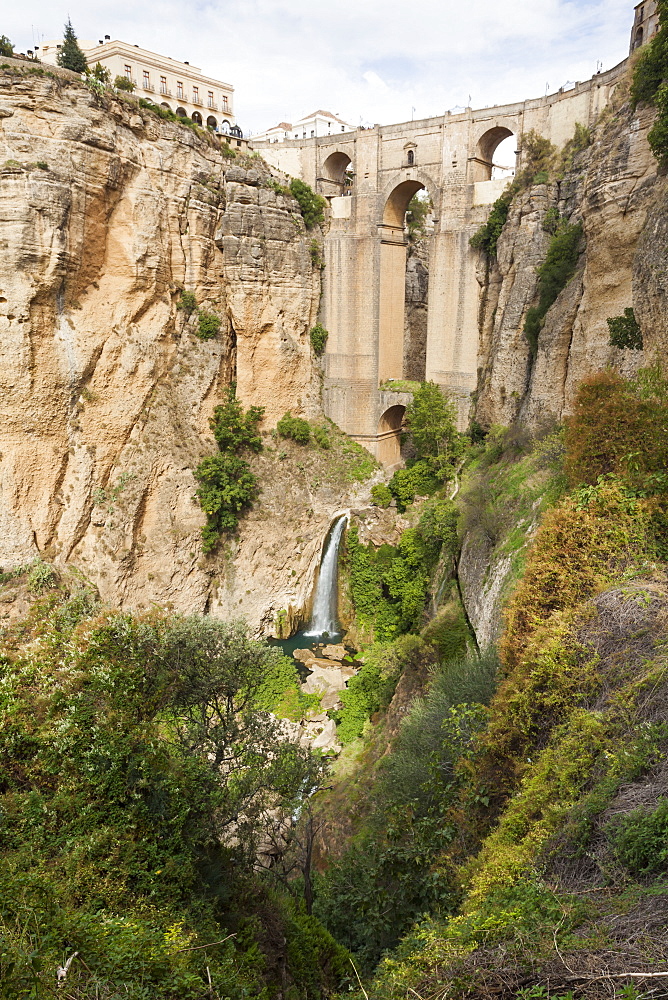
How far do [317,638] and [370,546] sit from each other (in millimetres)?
3913

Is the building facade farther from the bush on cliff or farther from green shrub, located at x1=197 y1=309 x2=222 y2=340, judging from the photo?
the bush on cliff

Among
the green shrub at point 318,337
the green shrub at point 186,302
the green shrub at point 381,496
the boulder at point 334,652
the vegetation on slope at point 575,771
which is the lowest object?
the boulder at point 334,652

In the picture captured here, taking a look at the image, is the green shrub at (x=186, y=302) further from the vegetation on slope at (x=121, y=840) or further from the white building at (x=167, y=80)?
the vegetation on slope at (x=121, y=840)

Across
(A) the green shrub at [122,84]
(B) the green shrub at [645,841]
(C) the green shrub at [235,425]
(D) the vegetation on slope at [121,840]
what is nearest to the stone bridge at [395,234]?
(C) the green shrub at [235,425]

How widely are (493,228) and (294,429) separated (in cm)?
1041

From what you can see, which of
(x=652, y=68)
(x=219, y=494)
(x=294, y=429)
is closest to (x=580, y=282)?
(x=652, y=68)

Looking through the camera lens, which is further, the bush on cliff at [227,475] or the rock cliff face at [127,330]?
the bush on cliff at [227,475]

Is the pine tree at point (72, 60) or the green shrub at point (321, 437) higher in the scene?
the pine tree at point (72, 60)

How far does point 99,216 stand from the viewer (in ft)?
62.0

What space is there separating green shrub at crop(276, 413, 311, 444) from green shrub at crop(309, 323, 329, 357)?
3.38 m

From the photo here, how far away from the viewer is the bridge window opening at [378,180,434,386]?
2453 centimetres

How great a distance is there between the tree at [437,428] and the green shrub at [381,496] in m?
2.03

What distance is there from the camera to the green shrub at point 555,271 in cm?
1727

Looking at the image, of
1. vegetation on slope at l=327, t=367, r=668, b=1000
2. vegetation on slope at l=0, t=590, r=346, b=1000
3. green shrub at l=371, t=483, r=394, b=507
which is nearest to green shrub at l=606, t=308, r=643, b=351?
vegetation on slope at l=327, t=367, r=668, b=1000
